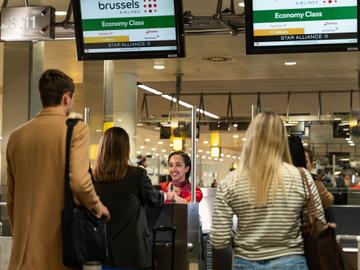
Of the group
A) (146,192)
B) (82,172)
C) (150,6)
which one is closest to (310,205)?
(82,172)

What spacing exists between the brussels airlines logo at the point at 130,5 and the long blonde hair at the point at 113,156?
2034 mm

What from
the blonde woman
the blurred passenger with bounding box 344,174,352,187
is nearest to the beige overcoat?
the blonde woman

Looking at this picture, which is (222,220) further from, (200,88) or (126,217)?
Answer: (200,88)

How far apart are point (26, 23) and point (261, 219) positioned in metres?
4.08

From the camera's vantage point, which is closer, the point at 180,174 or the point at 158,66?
the point at 180,174

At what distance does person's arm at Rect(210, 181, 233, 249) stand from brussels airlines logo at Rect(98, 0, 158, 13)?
307 cm

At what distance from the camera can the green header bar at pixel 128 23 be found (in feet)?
19.7

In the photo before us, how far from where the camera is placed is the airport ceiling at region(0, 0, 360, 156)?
34.8 feet

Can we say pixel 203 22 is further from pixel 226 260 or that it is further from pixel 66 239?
pixel 66 239

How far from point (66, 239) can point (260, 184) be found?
1.03 meters

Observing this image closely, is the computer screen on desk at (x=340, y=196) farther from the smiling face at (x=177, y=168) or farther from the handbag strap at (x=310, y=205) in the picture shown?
the handbag strap at (x=310, y=205)

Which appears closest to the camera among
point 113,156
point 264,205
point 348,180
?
point 264,205

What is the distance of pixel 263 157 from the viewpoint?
323 centimetres

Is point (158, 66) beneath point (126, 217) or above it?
above
